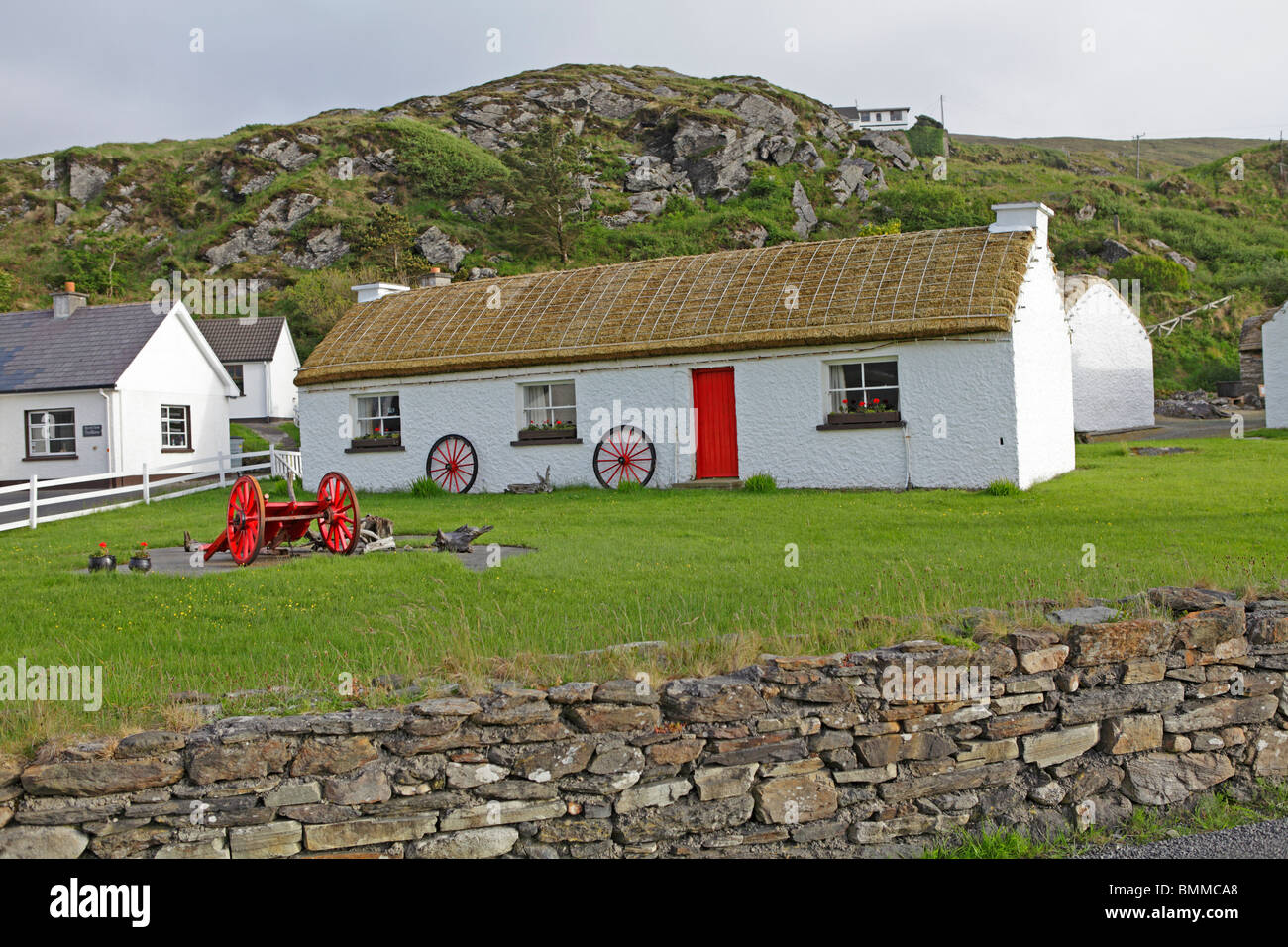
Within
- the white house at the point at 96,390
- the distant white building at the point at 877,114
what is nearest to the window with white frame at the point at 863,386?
the white house at the point at 96,390

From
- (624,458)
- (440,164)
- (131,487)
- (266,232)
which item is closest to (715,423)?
(624,458)

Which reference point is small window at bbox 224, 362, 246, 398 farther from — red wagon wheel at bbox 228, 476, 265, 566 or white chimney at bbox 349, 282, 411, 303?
red wagon wheel at bbox 228, 476, 265, 566

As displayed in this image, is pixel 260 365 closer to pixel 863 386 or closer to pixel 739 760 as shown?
pixel 863 386

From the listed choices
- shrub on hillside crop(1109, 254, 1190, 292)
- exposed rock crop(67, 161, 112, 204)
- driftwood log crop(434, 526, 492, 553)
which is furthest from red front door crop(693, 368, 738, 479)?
exposed rock crop(67, 161, 112, 204)

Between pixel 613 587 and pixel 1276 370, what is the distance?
26.9 metres

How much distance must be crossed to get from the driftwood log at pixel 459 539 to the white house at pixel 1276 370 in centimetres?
2499

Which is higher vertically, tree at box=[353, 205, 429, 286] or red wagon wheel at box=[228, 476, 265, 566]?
tree at box=[353, 205, 429, 286]

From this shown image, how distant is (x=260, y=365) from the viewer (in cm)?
4522

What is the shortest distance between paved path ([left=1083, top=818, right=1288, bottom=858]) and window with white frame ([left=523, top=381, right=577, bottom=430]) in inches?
623

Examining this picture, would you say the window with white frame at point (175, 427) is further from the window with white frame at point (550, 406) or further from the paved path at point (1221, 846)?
the paved path at point (1221, 846)

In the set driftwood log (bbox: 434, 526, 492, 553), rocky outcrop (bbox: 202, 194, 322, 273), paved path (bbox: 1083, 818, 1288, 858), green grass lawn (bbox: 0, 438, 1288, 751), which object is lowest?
paved path (bbox: 1083, 818, 1288, 858)

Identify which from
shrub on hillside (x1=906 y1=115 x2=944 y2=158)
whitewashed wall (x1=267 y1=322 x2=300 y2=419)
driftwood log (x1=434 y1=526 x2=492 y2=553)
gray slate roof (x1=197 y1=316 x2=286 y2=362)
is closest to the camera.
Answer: driftwood log (x1=434 y1=526 x2=492 y2=553)

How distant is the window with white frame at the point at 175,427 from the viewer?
29.3m

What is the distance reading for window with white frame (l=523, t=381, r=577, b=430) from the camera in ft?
69.2
